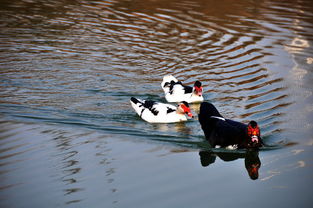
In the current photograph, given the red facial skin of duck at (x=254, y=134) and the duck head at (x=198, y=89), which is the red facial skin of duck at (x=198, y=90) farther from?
the red facial skin of duck at (x=254, y=134)

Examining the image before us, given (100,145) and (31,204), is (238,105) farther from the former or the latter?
(31,204)

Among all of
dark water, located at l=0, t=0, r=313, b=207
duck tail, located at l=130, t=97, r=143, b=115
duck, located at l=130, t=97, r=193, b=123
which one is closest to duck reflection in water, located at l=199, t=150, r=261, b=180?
dark water, located at l=0, t=0, r=313, b=207

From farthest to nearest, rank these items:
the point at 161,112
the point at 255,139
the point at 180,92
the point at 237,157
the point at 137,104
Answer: the point at 180,92, the point at 137,104, the point at 161,112, the point at 237,157, the point at 255,139

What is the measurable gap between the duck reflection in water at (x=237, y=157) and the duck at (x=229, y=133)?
0.15 metres

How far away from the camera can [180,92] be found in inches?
423

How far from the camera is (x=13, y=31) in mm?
14898

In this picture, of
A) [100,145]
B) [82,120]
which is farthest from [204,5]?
[100,145]

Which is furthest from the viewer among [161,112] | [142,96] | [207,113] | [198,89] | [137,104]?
[142,96]

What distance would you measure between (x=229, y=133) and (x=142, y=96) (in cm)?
361

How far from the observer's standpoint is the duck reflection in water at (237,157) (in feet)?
24.1

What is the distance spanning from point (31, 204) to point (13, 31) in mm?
9894

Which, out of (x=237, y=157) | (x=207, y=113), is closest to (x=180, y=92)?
(x=207, y=113)

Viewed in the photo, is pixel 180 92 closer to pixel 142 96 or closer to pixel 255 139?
pixel 142 96

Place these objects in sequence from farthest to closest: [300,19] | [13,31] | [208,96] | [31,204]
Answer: [300,19] → [13,31] → [208,96] → [31,204]
